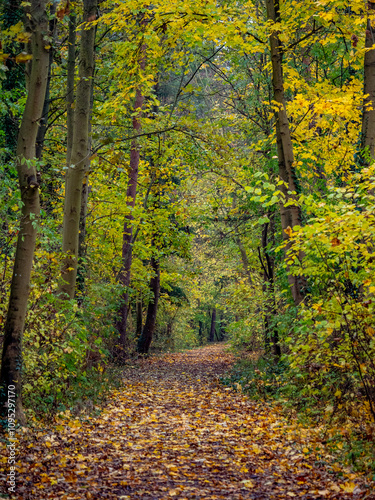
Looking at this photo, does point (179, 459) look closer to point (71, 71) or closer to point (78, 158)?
point (78, 158)

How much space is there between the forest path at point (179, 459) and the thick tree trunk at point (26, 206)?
3.00ft

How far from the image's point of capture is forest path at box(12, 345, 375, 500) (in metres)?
4.22

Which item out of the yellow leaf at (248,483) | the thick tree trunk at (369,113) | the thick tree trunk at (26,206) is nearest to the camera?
the yellow leaf at (248,483)

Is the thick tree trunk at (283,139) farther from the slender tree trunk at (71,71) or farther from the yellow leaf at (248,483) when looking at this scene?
the yellow leaf at (248,483)

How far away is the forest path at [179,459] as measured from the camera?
4223 millimetres

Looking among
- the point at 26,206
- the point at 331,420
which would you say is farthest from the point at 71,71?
the point at 331,420

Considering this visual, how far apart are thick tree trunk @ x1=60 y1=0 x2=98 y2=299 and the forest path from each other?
280 centimetres

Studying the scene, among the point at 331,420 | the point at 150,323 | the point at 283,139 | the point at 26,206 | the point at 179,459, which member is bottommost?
the point at 179,459

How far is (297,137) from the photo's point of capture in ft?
28.6

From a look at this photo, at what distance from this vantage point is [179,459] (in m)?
5.35

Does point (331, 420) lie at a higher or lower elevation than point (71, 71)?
lower

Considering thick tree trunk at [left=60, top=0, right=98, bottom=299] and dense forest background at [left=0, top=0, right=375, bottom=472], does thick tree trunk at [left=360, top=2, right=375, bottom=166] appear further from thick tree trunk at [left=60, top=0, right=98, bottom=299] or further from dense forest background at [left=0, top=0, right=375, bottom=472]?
thick tree trunk at [left=60, top=0, right=98, bottom=299]

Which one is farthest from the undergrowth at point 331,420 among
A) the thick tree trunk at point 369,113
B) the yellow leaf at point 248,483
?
the thick tree trunk at point 369,113

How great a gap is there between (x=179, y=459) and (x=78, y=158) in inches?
222
